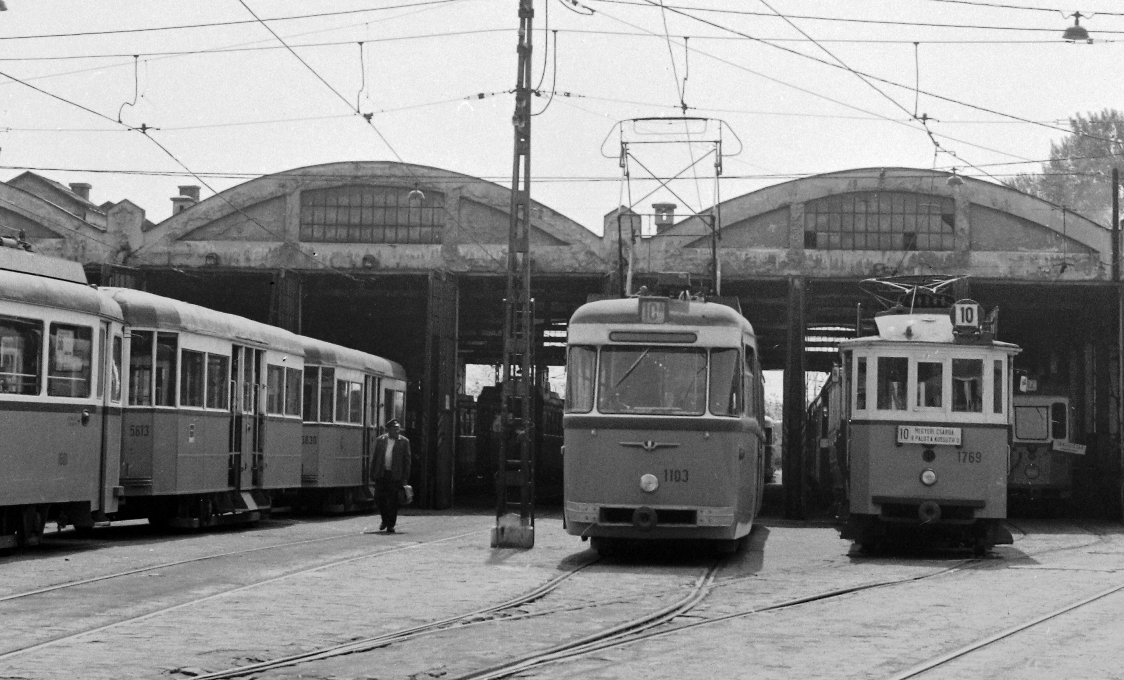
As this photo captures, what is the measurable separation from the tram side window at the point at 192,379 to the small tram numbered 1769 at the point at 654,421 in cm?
527

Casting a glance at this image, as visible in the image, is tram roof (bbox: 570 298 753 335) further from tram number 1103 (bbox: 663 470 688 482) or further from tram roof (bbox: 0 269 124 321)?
tram roof (bbox: 0 269 124 321)

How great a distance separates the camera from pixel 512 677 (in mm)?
8344

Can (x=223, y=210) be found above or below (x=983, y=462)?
above

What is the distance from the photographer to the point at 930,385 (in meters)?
18.1

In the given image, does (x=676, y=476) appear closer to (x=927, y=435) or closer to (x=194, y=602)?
(x=927, y=435)

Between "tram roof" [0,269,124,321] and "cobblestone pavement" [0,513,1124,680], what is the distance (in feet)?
8.32

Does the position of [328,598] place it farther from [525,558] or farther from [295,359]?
[295,359]

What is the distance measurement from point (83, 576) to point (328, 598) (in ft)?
8.60

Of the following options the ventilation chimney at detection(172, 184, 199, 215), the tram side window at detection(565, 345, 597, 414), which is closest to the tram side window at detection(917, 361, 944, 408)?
the tram side window at detection(565, 345, 597, 414)

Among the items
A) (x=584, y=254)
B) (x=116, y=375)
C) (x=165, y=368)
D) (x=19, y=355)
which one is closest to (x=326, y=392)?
(x=165, y=368)

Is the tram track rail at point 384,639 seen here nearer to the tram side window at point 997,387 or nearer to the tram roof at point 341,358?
the tram side window at point 997,387

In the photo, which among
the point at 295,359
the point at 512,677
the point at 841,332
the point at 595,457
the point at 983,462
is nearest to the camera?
the point at 512,677

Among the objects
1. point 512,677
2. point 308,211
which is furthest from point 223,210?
point 512,677

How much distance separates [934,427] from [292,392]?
10004 millimetres
